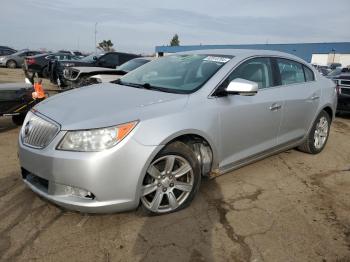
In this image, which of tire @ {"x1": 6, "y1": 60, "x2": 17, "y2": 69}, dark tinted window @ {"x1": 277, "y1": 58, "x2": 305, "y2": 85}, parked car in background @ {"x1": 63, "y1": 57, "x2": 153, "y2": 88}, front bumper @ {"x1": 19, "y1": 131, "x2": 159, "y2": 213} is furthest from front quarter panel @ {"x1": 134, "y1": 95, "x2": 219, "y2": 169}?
tire @ {"x1": 6, "y1": 60, "x2": 17, "y2": 69}

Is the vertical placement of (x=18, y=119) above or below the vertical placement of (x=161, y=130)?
below

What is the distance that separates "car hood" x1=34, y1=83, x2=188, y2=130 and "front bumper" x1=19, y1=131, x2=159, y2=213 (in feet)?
0.68

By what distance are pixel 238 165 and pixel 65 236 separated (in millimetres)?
2039

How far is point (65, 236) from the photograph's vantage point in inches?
119

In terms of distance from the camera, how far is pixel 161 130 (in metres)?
3.09

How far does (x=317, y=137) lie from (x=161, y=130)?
11.3 feet

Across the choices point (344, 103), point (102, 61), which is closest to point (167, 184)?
point (344, 103)

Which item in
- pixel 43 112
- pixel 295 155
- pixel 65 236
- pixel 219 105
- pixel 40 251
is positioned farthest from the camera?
pixel 295 155

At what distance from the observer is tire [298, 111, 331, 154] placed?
17.6ft

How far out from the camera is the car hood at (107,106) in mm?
2973

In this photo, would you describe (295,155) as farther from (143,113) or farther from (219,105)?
(143,113)

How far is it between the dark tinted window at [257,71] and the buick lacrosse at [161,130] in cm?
1

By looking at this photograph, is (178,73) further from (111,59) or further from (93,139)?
(111,59)

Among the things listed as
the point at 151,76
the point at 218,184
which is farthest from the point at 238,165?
the point at 151,76
